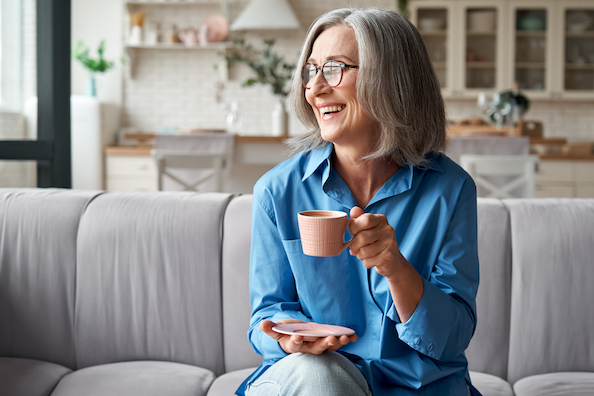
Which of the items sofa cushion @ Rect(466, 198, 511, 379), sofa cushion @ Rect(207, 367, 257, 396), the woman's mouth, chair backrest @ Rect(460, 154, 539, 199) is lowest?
sofa cushion @ Rect(207, 367, 257, 396)

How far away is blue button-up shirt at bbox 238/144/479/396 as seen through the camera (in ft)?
3.27

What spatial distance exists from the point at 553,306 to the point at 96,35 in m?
5.44

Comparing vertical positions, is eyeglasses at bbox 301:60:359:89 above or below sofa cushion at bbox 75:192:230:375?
above

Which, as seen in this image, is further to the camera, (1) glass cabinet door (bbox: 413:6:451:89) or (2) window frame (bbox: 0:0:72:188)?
(1) glass cabinet door (bbox: 413:6:451:89)

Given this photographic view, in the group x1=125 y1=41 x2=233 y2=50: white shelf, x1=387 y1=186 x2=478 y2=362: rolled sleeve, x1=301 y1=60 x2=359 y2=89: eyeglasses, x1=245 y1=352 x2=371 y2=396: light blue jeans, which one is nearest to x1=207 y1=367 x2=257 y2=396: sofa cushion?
x1=245 y1=352 x2=371 y2=396: light blue jeans

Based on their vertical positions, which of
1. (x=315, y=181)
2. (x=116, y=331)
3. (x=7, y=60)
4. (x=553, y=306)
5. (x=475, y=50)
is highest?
(x=475, y=50)

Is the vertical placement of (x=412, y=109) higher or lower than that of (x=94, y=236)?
higher

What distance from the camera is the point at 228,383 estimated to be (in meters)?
1.37

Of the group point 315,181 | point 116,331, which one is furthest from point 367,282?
point 116,331

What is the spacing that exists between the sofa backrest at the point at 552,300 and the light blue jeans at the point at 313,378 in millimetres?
673

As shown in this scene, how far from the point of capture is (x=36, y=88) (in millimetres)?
2203

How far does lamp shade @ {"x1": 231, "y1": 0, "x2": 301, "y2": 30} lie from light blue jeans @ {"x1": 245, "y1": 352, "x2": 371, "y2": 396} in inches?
192

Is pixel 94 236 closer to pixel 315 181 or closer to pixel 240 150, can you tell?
pixel 315 181

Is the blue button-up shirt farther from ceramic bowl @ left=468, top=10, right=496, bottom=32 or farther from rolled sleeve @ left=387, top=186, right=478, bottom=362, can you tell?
ceramic bowl @ left=468, top=10, right=496, bottom=32
